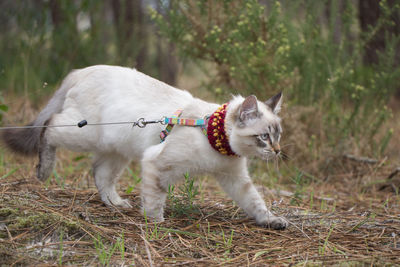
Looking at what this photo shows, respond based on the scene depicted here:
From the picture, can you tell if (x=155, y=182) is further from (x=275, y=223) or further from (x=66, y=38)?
(x=66, y=38)

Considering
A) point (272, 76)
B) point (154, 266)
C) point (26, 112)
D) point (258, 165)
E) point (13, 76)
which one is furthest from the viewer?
point (13, 76)

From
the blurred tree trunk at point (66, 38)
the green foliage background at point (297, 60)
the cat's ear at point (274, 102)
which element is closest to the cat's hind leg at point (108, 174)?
the cat's ear at point (274, 102)

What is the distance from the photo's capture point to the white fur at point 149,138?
9.20ft

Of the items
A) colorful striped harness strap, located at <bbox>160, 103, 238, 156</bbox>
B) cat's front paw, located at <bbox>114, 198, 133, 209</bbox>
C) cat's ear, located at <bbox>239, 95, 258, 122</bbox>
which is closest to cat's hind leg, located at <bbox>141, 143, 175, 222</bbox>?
colorful striped harness strap, located at <bbox>160, 103, 238, 156</bbox>

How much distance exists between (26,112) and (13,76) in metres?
0.87

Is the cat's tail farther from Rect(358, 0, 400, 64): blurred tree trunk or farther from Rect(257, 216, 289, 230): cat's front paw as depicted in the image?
Rect(358, 0, 400, 64): blurred tree trunk

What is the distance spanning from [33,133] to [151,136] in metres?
1.12

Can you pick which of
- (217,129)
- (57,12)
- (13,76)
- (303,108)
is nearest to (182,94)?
(217,129)

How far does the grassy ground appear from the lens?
7.29ft

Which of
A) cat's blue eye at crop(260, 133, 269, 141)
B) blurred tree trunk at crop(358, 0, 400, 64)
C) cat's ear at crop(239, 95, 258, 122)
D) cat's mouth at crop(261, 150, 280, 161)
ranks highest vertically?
blurred tree trunk at crop(358, 0, 400, 64)

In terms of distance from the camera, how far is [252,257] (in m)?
2.31

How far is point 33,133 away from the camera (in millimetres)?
3492

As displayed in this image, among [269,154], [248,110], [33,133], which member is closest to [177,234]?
[269,154]

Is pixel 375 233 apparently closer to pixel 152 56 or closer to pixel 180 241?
pixel 180 241
